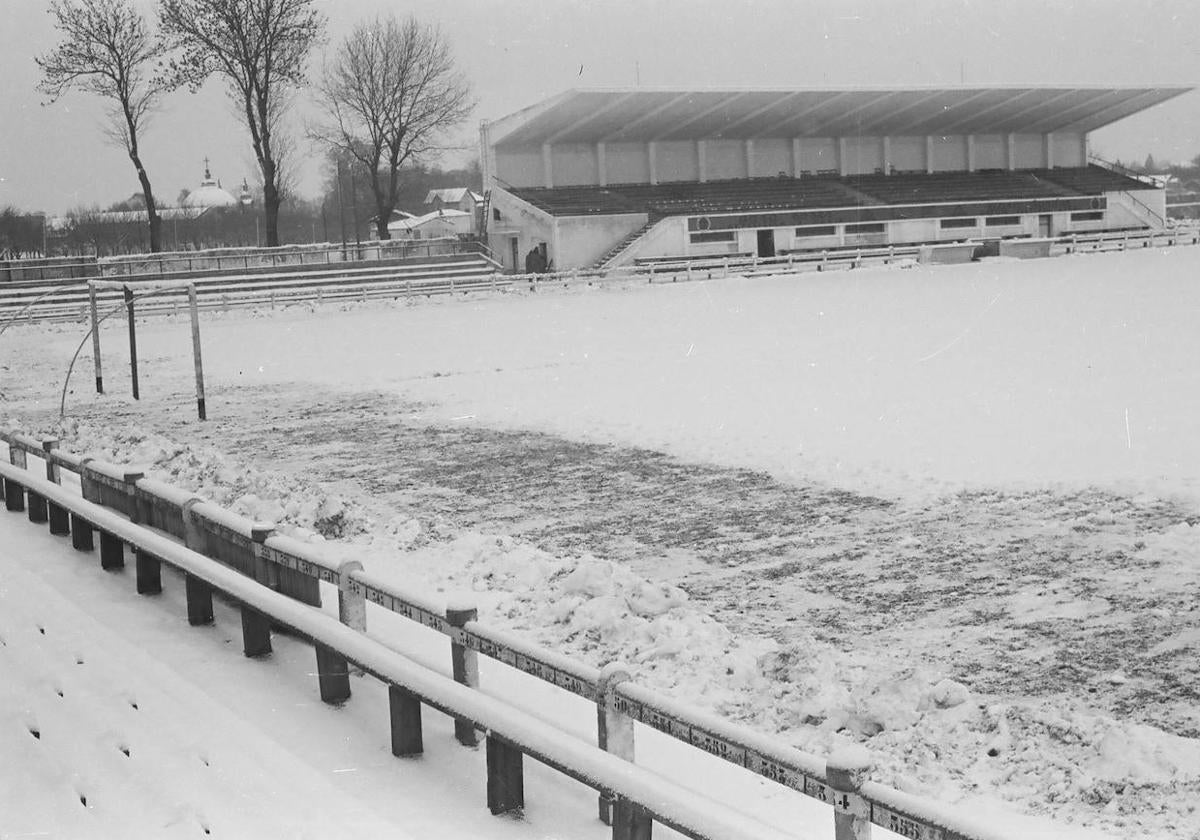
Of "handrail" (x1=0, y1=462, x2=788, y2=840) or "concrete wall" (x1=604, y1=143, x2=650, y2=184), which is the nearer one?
"handrail" (x1=0, y1=462, x2=788, y2=840)

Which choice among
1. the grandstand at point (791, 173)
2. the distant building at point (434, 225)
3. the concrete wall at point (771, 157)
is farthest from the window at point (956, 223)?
the distant building at point (434, 225)

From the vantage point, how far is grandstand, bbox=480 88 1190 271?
67.2 m

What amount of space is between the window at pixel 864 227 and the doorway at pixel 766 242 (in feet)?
17.4

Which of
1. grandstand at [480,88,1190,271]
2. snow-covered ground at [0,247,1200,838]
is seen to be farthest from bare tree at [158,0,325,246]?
snow-covered ground at [0,247,1200,838]

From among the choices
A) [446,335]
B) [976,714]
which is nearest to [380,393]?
[446,335]

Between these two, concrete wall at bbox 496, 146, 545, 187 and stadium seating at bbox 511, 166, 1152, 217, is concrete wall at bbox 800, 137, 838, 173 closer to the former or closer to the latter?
stadium seating at bbox 511, 166, 1152, 217

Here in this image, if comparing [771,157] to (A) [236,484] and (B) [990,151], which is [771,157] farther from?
(A) [236,484]

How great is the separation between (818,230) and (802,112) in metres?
6.61

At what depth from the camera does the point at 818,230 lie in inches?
2781

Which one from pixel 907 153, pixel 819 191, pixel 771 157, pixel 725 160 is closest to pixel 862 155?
pixel 907 153

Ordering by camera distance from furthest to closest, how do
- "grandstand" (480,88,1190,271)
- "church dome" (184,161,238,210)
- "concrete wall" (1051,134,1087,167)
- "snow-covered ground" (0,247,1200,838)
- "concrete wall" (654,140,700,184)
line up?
"church dome" (184,161,238,210) → "concrete wall" (1051,134,1087,167) → "concrete wall" (654,140,700,184) → "grandstand" (480,88,1190,271) → "snow-covered ground" (0,247,1200,838)

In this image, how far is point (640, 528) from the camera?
11055mm

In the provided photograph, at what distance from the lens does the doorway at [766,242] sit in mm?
68488

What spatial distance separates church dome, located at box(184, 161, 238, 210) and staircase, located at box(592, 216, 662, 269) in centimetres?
7831
